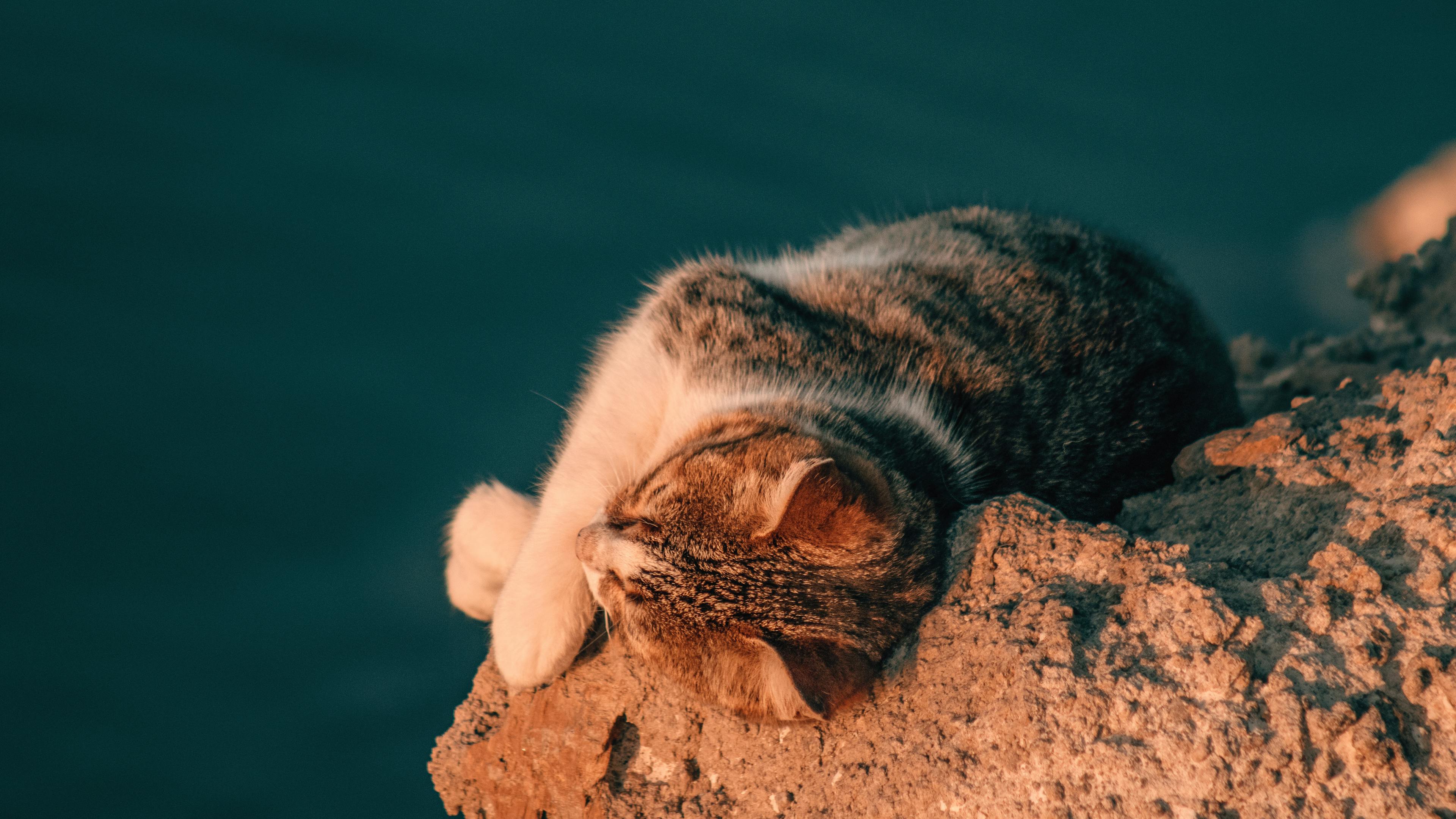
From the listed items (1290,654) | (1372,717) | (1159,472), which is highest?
(1159,472)

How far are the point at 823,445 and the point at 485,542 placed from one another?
115 centimetres

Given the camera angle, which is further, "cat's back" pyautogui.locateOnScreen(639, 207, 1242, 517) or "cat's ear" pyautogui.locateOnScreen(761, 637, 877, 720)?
"cat's back" pyautogui.locateOnScreen(639, 207, 1242, 517)

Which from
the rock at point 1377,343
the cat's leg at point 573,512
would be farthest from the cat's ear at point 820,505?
the rock at point 1377,343

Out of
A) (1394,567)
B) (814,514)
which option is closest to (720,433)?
(814,514)

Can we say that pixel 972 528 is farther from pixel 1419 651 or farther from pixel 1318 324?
pixel 1318 324

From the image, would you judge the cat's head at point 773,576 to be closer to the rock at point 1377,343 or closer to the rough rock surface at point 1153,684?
the rough rock surface at point 1153,684

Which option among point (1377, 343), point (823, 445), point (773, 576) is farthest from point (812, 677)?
point (1377, 343)

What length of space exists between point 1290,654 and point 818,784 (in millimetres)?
738

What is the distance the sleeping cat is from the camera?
5.23 feet

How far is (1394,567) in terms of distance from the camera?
1416 mm

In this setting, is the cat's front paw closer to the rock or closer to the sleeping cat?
the sleeping cat

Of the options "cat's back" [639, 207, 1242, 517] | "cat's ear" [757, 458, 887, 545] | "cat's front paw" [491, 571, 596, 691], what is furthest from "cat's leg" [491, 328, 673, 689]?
"cat's ear" [757, 458, 887, 545]

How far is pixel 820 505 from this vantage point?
5.06 ft

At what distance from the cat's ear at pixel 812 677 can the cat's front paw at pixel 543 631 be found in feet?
1.86
